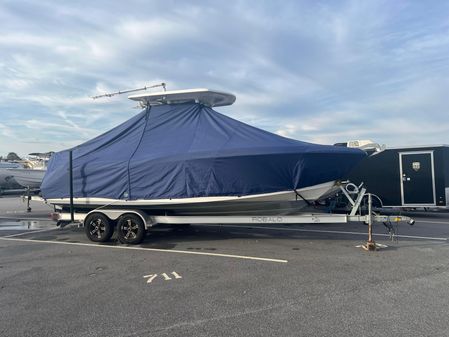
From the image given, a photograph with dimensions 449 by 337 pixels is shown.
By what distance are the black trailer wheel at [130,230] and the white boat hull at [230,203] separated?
0.30 meters

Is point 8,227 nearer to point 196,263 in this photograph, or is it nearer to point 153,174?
point 153,174

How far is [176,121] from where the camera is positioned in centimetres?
1015

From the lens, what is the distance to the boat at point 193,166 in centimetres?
841

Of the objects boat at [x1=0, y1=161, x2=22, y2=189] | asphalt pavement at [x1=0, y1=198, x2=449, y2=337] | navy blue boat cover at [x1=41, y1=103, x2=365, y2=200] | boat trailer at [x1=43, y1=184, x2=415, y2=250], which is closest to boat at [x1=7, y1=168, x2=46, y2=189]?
boat at [x1=0, y1=161, x2=22, y2=189]

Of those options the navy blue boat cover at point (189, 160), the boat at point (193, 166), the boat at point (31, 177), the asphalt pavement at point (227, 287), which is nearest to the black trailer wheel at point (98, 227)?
the asphalt pavement at point (227, 287)

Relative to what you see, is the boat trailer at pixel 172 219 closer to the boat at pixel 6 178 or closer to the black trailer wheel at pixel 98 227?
the black trailer wheel at pixel 98 227

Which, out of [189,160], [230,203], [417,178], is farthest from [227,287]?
[417,178]

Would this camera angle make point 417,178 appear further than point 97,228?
Yes

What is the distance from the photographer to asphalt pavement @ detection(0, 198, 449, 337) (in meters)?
4.46

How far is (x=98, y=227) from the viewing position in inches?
385

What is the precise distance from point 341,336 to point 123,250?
586cm

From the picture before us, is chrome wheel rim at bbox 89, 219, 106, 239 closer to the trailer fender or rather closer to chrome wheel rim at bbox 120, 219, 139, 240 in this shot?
the trailer fender

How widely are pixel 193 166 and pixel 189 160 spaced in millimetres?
171

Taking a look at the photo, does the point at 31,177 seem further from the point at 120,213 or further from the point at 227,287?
the point at 227,287
